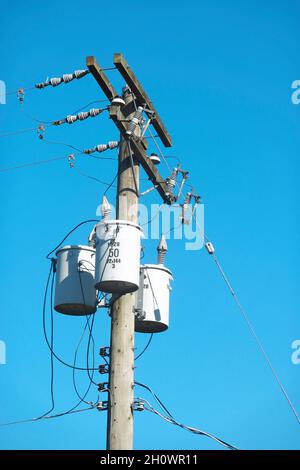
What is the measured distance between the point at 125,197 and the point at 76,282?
4.25 ft

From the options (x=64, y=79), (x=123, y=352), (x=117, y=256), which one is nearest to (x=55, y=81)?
(x=64, y=79)

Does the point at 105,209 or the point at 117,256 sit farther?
the point at 105,209

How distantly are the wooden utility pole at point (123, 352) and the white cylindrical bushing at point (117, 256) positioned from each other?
0.34 metres

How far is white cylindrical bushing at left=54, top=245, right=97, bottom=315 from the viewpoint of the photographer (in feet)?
53.4

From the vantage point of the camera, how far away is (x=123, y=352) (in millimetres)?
15359

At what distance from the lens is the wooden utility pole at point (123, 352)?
49.1 feet

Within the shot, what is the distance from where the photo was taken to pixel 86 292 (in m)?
16.3

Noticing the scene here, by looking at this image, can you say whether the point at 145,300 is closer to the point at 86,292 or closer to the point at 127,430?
the point at 86,292

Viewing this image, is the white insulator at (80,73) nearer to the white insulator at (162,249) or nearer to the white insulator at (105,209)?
the white insulator at (105,209)

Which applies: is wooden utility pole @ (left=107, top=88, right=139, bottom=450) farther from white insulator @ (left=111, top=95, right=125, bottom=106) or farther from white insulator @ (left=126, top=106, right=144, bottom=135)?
white insulator @ (left=111, top=95, right=125, bottom=106)

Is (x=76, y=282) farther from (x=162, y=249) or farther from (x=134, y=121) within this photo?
(x=134, y=121)

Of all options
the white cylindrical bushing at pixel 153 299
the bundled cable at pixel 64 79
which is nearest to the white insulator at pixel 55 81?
the bundled cable at pixel 64 79
